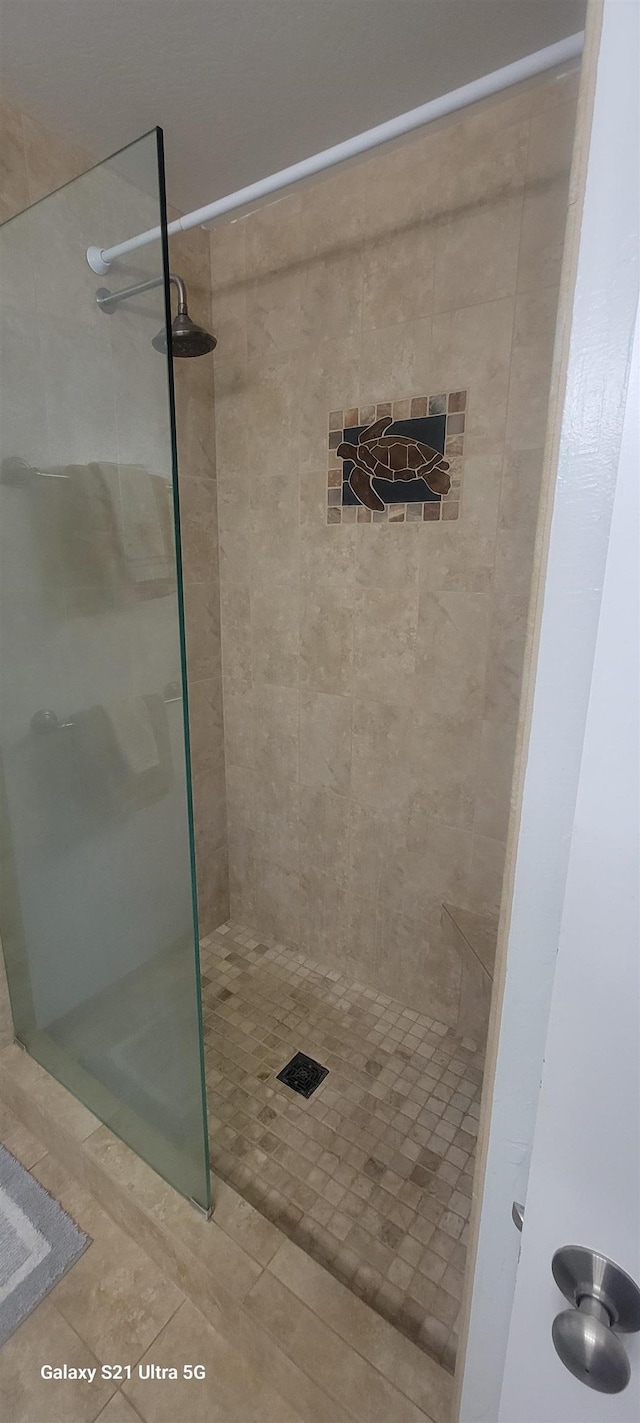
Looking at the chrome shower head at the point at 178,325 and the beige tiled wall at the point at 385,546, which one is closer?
the chrome shower head at the point at 178,325

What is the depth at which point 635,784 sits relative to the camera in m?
0.29

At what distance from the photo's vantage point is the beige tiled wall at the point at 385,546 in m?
1.25

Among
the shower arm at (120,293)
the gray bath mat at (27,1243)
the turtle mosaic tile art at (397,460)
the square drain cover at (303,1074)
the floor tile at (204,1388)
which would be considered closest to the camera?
the shower arm at (120,293)

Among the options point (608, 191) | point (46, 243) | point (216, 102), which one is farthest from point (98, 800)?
point (216, 102)

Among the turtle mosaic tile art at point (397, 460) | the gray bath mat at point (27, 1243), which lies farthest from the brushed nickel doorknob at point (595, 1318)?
the turtle mosaic tile art at point (397, 460)

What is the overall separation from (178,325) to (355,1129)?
190cm

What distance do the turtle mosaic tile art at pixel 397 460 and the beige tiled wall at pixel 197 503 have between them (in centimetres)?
46

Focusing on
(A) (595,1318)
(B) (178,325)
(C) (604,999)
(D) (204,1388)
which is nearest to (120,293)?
(B) (178,325)

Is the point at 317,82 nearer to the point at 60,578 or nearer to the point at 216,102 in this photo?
the point at 216,102

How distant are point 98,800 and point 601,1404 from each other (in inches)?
39.6

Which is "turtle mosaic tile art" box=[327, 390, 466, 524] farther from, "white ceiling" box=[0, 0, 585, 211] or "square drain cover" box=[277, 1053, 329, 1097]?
"square drain cover" box=[277, 1053, 329, 1097]

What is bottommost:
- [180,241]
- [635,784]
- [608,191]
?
[635,784]

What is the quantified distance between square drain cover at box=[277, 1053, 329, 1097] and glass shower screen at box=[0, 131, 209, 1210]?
17.7 inches

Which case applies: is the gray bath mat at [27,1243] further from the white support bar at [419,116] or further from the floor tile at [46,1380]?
the white support bar at [419,116]
